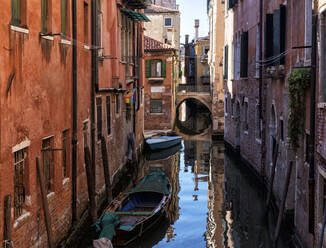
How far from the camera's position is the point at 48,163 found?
29.0ft

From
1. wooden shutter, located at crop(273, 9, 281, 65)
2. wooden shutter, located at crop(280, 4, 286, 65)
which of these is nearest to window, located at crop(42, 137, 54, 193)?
wooden shutter, located at crop(280, 4, 286, 65)

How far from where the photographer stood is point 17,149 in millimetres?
6984

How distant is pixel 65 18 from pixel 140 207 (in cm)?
504

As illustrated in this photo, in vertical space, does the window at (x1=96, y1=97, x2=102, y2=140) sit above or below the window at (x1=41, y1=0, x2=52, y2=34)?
below

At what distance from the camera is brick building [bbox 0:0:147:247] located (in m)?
6.78

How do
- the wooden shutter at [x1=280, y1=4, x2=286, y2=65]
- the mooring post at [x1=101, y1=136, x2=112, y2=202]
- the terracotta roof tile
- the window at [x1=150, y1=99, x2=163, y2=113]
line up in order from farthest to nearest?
the window at [x1=150, y1=99, x2=163, y2=113], the terracotta roof tile, the mooring post at [x1=101, y1=136, x2=112, y2=202], the wooden shutter at [x1=280, y1=4, x2=286, y2=65]

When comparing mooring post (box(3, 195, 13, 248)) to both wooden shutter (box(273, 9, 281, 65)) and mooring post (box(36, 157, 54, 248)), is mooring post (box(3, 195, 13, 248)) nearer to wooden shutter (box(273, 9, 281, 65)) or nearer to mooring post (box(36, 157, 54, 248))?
mooring post (box(36, 157, 54, 248))

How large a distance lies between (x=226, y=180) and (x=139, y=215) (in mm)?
7235

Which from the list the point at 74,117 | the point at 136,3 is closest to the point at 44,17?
the point at 74,117

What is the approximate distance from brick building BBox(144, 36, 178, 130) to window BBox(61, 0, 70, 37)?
64.6 feet

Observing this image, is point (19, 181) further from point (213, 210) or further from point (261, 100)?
point (261, 100)

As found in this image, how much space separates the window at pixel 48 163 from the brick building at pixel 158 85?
2112cm

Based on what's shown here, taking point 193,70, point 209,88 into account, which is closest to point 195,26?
point 193,70

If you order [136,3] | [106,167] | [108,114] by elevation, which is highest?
[136,3]
